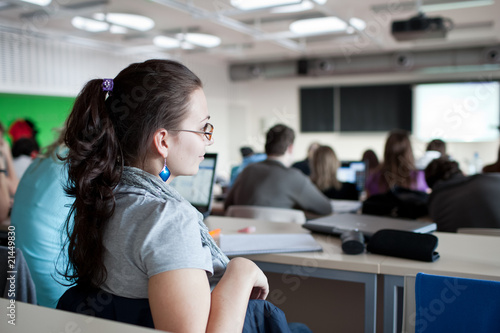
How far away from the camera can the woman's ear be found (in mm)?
1170

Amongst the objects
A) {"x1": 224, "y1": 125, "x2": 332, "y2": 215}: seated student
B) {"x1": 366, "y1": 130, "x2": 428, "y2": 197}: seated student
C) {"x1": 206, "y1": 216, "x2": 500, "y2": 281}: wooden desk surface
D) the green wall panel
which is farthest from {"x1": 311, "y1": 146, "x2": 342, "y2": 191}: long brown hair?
the green wall panel

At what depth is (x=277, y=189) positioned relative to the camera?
3385 mm

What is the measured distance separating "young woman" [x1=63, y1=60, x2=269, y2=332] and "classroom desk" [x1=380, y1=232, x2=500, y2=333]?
0.57 metres

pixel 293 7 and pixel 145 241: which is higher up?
pixel 293 7

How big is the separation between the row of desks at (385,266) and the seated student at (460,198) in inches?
35.3

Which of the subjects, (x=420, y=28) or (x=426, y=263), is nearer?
(x=426, y=263)

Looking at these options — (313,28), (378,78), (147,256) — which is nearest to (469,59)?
(378,78)

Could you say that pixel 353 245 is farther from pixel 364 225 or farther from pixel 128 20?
pixel 128 20

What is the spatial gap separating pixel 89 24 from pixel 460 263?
5.74 m

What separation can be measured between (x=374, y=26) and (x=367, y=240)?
5.78m

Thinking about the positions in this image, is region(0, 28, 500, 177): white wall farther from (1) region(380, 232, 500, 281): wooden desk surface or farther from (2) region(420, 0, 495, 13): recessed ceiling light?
(1) region(380, 232, 500, 281): wooden desk surface

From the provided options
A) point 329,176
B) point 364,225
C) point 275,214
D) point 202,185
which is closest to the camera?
point 364,225

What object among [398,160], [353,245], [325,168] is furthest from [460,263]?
[325,168]

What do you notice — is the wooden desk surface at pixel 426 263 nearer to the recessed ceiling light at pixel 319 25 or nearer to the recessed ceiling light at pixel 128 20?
the recessed ceiling light at pixel 319 25
